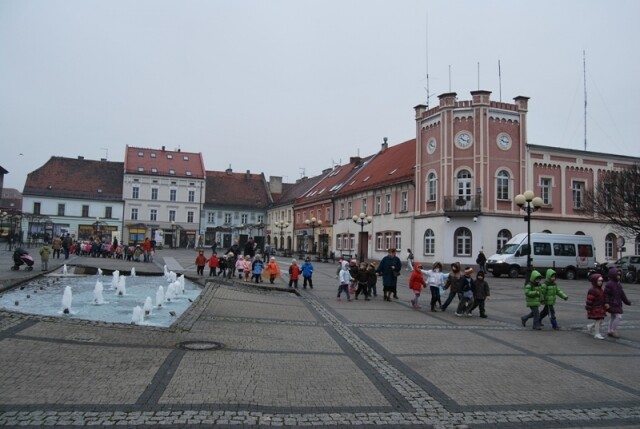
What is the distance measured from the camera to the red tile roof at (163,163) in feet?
232

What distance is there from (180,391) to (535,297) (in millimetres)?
9428

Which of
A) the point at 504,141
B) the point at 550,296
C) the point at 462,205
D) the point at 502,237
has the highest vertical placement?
the point at 504,141

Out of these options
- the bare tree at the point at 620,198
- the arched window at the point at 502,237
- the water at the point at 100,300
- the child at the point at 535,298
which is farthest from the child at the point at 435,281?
the arched window at the point at 502,237

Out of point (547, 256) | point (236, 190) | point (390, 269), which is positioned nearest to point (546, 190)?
point (547, 256)

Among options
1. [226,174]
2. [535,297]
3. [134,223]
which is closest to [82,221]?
[134,223]

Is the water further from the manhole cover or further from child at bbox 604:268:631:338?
child at bbox 604:268:631:338

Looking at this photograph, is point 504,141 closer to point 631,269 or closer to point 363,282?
point 631,269

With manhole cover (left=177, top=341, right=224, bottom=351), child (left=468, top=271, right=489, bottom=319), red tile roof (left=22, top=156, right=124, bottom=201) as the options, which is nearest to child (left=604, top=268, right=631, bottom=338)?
child (left=468, top=271, right=489, bottom=319)

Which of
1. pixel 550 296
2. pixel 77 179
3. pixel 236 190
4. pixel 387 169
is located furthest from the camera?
pixel 236 190

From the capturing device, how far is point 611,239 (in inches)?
1591

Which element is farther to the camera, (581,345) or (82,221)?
(82,221)

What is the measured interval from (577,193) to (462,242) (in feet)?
37.6

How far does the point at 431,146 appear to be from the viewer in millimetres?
37281

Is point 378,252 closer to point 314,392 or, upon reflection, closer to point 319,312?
point 319,312
